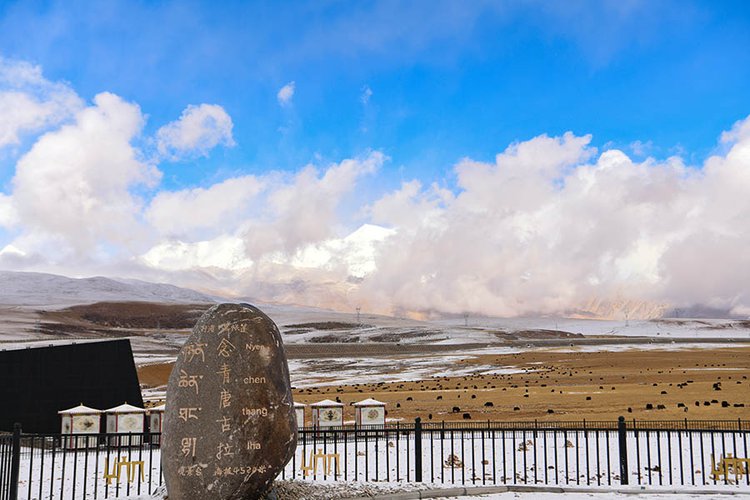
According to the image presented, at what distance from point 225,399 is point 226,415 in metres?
0.26

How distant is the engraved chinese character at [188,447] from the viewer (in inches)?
436

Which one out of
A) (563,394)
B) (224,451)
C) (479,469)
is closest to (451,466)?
(479,469)

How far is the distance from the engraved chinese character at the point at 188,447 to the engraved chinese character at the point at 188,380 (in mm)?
793

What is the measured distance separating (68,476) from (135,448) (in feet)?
27.7

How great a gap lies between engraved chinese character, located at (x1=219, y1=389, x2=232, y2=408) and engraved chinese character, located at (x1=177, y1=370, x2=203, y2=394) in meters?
0.45

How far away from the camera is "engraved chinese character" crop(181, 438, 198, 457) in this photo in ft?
36.3

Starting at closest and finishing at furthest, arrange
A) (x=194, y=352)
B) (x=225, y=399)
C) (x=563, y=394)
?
(x=225, y=399), (x=194, y=352), (x=563, y=394)

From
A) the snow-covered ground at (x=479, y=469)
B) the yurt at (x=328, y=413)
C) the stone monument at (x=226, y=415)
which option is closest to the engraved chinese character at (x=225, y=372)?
the stone monument at (x=226, y=415)

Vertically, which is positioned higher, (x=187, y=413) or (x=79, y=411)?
(x=187, y=413)

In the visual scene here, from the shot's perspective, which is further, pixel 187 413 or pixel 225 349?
pixel 225 349

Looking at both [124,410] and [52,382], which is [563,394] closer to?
[124,410]

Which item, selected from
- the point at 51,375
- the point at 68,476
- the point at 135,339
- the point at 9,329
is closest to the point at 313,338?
the point at 135,339

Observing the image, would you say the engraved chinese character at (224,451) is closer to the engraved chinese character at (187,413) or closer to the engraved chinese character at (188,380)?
the engraved chinese character at (187,413)

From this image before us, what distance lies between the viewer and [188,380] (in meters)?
11.3
